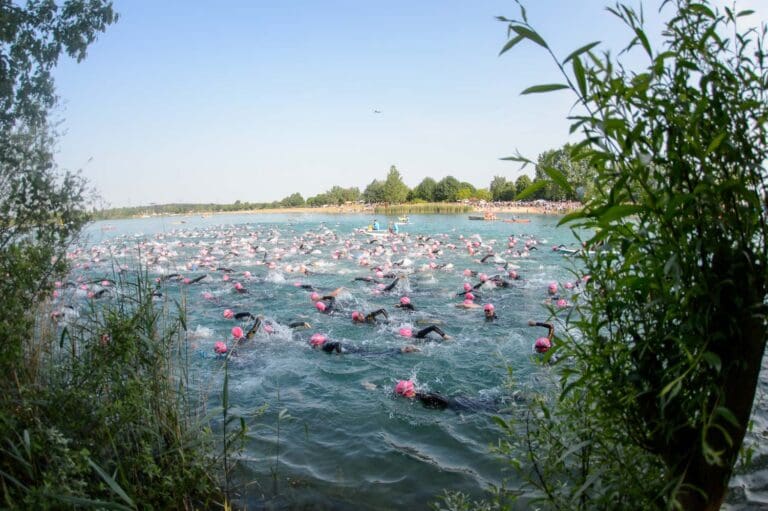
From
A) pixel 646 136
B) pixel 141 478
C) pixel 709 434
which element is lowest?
pixel 141 478

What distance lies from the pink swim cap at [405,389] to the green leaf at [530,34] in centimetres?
551

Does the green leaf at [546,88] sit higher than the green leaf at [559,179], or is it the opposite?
the green leaf at [546,88]

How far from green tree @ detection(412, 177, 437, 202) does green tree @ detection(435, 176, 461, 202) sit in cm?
171

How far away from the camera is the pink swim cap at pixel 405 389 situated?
243 inches

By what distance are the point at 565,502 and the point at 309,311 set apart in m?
9.29

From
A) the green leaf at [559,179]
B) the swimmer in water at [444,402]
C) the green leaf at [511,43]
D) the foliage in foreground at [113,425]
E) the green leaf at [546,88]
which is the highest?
the green leaf at [511,43]

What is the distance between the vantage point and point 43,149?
3.71m

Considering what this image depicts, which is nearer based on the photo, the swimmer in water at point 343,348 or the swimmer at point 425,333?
the swimmer in water at point 343,348

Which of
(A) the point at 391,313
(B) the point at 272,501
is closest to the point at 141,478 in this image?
(B) the point at 272,501

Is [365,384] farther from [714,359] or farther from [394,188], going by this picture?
[394,188]

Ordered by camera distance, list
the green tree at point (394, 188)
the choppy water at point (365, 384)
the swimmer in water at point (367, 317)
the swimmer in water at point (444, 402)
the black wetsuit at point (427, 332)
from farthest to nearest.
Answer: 1. the green tree at point (394, 188)
2. the swimmer in water at point (367, 317)
3. the black wetsuit at point (427, 332)
4. the swimmer in water at point (444, 402)
5. the choppy water at point (365, 384)

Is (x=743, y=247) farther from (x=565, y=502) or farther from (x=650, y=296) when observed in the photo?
(x=565, y=502)

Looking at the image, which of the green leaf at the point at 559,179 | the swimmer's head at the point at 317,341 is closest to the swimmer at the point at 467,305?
the swimmer's head at the point at 317,341

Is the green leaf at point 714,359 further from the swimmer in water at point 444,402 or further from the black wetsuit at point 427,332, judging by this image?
the black wetsuit at point 427,332
